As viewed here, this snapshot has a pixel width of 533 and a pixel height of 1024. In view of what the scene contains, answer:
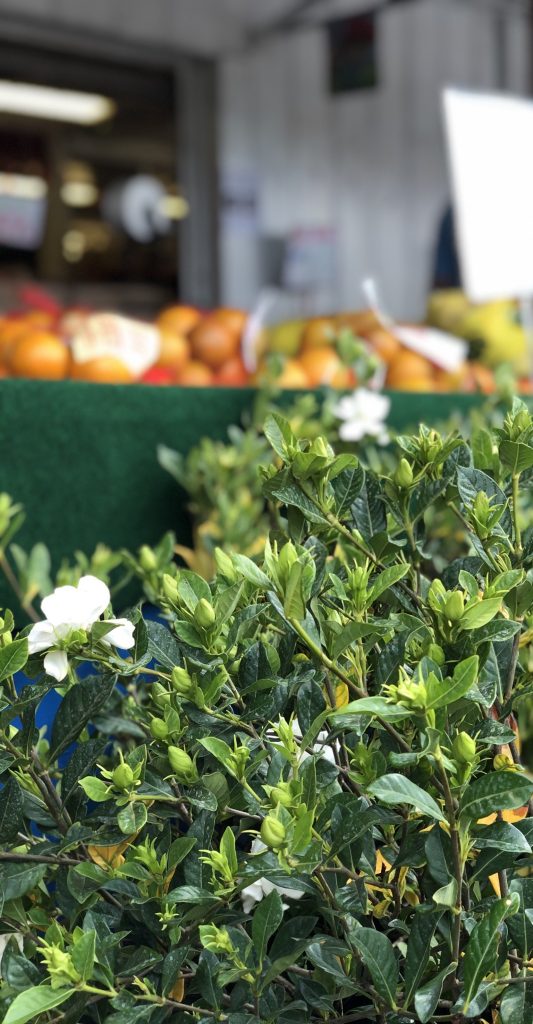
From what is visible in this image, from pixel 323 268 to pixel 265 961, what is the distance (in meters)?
4.18

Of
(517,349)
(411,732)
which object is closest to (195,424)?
(411,732)

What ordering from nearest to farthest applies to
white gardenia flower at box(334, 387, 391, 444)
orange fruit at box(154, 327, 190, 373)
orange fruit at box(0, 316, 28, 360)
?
white gardenia flower at box(334, 387, 391, 444)
orange fruit at box(0, 316, 28, 360)
orange fruit at box(154, 327, 190, 373)

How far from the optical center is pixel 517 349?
2.70 meters

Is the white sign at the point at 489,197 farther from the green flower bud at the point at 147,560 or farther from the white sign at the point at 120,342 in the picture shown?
the green flower bud at the point at 147,560

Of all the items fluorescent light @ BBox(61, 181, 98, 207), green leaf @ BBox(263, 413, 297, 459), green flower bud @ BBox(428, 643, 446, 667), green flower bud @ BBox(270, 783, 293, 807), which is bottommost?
green flower bud @ BBox(270, 783, 293, 807)

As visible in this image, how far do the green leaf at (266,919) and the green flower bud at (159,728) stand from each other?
0.11 meters

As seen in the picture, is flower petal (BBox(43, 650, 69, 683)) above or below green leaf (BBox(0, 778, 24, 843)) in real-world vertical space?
above

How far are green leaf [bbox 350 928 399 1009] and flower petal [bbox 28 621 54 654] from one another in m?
0.23

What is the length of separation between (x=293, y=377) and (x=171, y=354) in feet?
0.79

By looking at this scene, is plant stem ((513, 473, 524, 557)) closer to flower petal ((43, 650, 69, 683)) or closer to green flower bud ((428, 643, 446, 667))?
green flower bud ((428, 643, 446, 667))

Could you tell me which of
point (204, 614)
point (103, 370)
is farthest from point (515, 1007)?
point (103, 370)

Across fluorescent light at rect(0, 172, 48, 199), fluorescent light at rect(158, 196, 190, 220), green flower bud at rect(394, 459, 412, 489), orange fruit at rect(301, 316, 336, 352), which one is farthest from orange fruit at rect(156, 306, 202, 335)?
fluorescent light at rect(158, 196, 190, 220)

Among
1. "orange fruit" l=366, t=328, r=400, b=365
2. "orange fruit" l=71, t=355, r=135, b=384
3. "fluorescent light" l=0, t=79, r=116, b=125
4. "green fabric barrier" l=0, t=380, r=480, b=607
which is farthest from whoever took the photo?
"fluorescent light" l=0, t=79, r=116, b=125

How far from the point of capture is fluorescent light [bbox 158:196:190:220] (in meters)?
5.61
